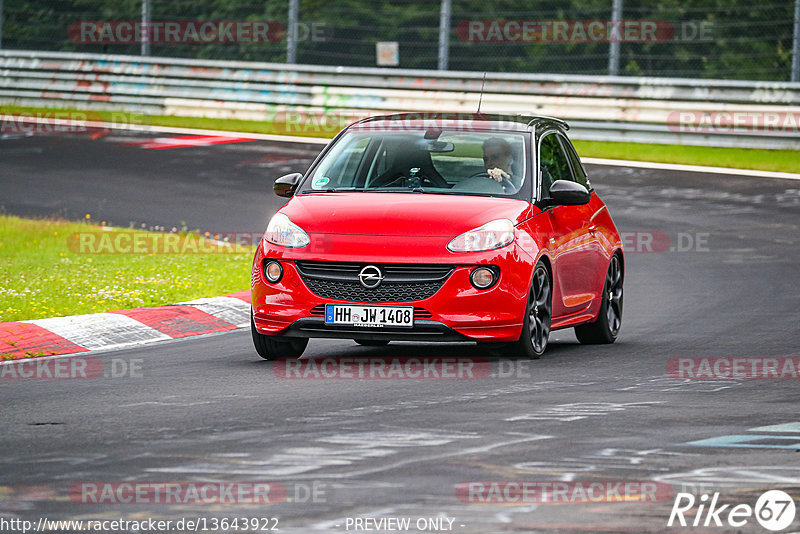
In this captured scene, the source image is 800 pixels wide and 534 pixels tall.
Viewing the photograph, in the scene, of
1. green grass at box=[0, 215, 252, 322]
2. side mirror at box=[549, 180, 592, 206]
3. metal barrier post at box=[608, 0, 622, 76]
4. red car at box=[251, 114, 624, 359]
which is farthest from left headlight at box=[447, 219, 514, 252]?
metal barrier post at box=[608, 0, 622, 76]

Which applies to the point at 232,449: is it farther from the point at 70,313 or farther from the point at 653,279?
the point at 653,279

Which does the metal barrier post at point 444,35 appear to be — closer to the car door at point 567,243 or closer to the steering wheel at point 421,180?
the car door at point 567,243

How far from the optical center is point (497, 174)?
34.3 ft

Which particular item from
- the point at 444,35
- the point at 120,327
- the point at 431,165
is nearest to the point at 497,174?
the point at 431,165

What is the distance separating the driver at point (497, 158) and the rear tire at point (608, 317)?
1.47m

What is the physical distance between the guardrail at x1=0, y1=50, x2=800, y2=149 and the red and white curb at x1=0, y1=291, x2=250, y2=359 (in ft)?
42.9

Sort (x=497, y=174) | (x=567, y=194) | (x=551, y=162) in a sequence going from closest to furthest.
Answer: (x=567, y=194) < (x=497, y=174) < (x=551, y=162)

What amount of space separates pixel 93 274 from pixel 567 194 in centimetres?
526

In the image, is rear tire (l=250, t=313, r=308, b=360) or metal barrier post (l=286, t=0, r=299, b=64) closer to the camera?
rear tire (l=250, t=313, r=308, b=360)

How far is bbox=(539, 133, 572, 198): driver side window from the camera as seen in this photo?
1068 centimetres

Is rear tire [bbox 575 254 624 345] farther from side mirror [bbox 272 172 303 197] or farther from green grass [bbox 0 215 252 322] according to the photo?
green grass [bbox 0 215 252 322]

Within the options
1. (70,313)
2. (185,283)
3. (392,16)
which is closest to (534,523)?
(70,313)

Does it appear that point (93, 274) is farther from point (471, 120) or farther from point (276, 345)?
point (471, 120)

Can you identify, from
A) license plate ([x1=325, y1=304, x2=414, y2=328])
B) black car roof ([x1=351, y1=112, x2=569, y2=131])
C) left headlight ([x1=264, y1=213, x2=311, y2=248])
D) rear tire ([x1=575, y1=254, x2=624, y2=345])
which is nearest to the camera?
license plate ([x1=325, y1=304, x2=414, y2=328])
